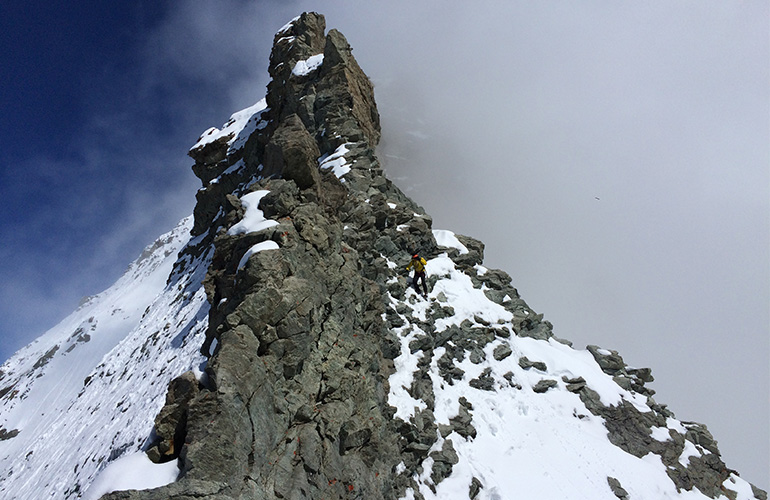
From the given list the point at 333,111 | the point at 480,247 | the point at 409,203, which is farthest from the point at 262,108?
the point at 480,247

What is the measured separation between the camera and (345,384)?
1204cm

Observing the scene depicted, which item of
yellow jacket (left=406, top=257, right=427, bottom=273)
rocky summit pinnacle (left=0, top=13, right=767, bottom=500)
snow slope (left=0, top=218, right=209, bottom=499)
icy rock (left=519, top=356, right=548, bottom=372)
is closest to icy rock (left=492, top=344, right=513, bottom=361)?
rocky summit pinnacle (left=0, top=13, right=767, bottom=500)

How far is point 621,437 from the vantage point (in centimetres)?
1798

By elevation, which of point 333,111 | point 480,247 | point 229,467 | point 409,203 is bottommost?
A: point 229,467

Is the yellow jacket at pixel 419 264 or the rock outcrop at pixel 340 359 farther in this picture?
the yellow jacket at pixel 419 264

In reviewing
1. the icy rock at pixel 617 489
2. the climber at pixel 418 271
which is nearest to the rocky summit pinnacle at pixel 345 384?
the icy rock at pixel 617 489

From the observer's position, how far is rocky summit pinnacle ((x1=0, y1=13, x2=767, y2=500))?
27.6ft

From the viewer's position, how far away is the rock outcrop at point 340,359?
26.4 ft

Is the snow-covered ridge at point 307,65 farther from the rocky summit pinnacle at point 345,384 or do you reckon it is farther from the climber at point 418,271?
the climber at point 418,271

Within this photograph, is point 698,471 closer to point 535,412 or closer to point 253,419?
point 535,412

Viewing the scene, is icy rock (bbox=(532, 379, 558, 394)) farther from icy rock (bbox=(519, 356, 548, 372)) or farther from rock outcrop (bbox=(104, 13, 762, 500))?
icy rock (bbox=(519, 356, 548, 372))

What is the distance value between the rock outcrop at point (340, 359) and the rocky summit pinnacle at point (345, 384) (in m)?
0.07

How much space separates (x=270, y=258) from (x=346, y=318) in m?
4.27

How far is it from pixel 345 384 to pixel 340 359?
2.64 ft
